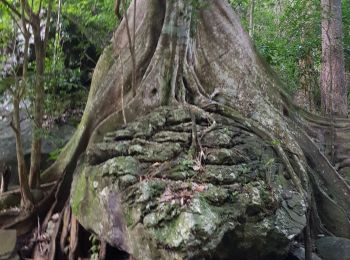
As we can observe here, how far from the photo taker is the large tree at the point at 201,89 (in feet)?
17.4

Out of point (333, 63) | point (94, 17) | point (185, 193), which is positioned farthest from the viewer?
point (333, 63)

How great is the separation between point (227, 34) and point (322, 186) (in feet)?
6.91

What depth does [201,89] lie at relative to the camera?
217 inches

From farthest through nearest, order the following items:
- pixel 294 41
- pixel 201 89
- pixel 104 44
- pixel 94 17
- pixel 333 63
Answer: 1. pixel 294 41
2. pixel 333 63
3. pixel 94 17
4. pixel 104 44
5. pixel 201 89

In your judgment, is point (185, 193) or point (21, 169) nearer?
point (185, 193)

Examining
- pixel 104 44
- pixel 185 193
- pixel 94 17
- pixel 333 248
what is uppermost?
pixel 94 17

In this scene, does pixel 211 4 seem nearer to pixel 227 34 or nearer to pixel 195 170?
pixel 227 34

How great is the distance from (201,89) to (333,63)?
12.4 feet

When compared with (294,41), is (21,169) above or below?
below

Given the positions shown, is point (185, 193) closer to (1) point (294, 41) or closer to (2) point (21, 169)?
(2) point (21, 169)

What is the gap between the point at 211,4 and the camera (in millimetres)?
6328

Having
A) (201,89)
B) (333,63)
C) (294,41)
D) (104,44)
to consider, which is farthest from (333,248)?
(294,41)

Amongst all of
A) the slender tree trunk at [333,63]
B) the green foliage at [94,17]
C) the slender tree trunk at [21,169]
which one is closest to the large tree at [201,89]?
the slender tree trunk at [21,169]

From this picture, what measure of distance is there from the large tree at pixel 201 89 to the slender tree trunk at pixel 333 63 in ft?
7.14
